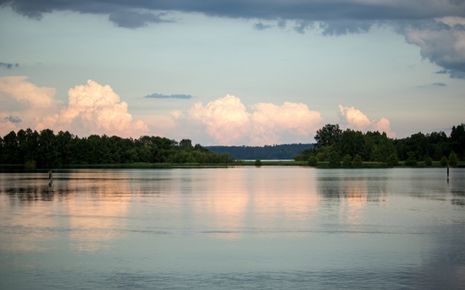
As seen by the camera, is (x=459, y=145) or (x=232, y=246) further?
(x=459, y=145)

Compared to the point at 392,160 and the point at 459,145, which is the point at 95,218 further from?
the point at 459,145

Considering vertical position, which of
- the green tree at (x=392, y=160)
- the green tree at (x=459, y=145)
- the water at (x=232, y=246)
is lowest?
the water at (x=232, y=246)

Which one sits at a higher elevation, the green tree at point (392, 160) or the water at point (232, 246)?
the green tree at point (392, 160)

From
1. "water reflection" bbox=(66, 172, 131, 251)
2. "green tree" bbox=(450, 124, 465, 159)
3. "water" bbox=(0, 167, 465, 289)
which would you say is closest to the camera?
"water" bbox=(0, 167, 465, 289)

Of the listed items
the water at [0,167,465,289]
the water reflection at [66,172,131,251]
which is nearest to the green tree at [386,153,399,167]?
the water reflection at [66,172,131,251]

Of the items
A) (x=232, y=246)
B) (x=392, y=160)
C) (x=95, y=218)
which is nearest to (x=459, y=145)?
(x=392, y=160)

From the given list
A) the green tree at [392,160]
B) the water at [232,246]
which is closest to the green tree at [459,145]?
the green tree at [392,160]

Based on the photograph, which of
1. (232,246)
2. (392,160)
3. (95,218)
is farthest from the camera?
(392,160)

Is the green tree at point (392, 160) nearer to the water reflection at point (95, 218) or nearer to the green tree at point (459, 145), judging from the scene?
the green tree at point (459, 145)

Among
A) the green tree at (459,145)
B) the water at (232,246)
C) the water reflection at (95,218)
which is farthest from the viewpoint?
the green tree at (459,145)

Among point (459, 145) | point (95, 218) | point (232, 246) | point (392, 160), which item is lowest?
point (232, 246)

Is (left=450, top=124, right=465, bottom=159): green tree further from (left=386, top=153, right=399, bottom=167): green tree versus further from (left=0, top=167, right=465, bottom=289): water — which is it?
(left=0, top=167, right=465, bottom=289): water

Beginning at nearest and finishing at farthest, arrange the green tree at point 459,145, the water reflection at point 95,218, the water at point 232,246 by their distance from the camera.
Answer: the water at point 232,246 < the water reflection at point 95,218 < the green tree at point 459,145

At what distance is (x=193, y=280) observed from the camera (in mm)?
20000
